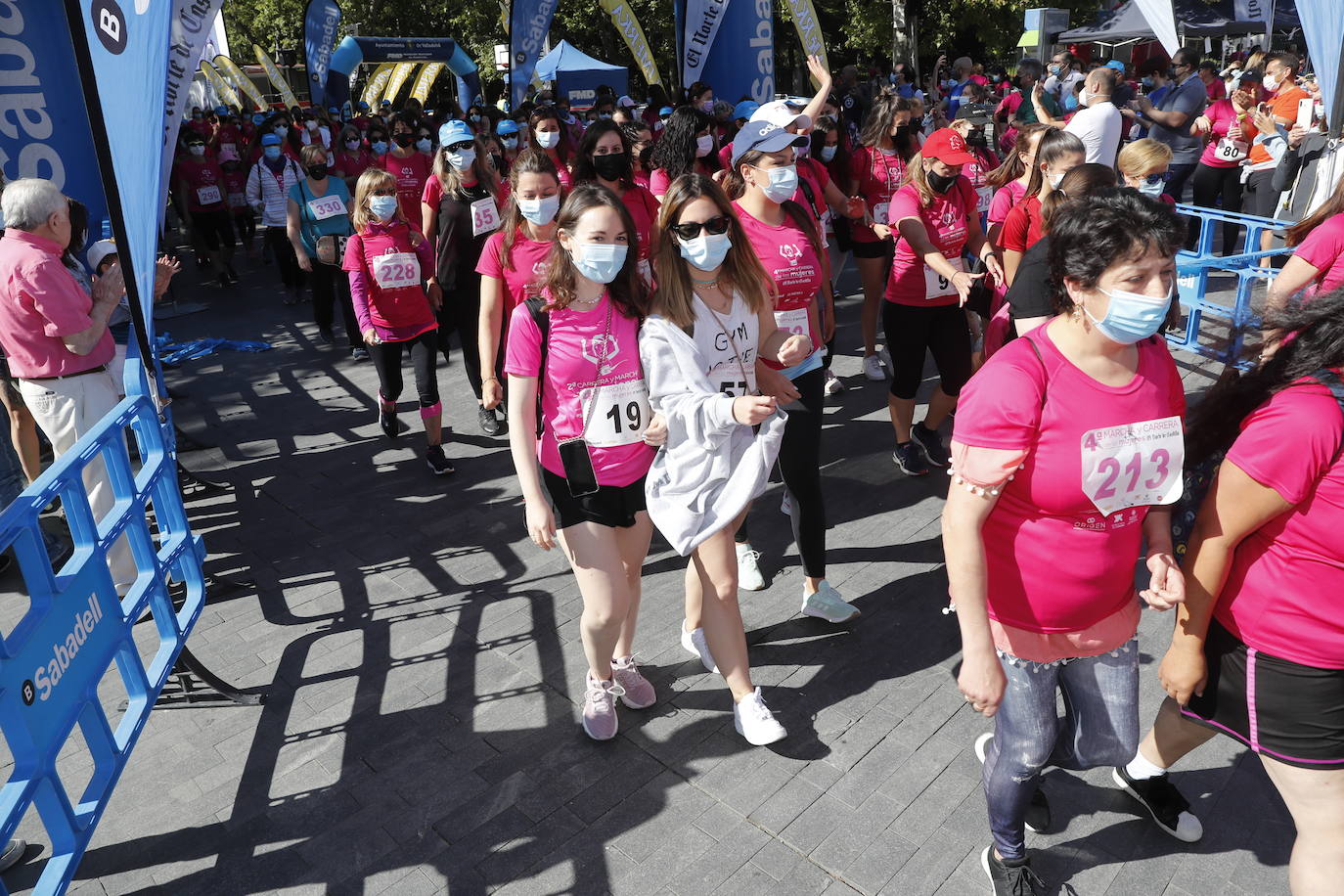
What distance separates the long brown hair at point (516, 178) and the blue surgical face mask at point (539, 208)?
0.16ft

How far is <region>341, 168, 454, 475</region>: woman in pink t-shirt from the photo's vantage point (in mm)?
5816

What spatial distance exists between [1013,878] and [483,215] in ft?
16.5

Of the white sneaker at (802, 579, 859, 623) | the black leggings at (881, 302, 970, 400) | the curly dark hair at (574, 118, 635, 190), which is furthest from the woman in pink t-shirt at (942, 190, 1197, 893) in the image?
the curly dark hair at (574, 118, 635, 190)

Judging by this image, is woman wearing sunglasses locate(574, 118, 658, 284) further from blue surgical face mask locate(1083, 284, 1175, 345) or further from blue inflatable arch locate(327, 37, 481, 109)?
blue inflatable arch locate(327, 37, 481, 109)

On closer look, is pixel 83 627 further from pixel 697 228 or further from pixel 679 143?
pixel 679 143

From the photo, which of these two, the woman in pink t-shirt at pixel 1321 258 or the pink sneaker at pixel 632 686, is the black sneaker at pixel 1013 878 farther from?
the woman in pink t-shirt at pixel 1321 258

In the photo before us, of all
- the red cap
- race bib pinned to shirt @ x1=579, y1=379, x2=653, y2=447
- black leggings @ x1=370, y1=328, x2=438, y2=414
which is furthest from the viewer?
black leggings @ x1=370, y1=328, x2=438, y2=414

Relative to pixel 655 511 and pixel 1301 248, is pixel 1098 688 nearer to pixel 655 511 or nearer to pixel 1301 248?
pixel 655 511

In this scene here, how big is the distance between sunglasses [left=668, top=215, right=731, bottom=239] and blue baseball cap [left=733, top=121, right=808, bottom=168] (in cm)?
103

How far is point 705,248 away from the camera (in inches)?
122

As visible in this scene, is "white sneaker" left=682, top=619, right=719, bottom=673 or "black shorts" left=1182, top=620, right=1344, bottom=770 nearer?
"black shorts" left=1182, top=620, right=1344, bottom=770

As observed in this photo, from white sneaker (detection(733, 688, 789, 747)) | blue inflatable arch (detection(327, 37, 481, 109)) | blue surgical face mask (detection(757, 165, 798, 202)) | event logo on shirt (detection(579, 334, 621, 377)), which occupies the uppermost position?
blue inflatable arch (detection(327, 37, 481, 109))

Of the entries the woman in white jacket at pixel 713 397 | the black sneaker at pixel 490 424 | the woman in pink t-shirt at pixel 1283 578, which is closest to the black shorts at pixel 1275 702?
the woman in pink t-shirt at pixel 1283 578

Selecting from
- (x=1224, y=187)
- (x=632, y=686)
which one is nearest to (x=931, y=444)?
(x=632, y=686)
